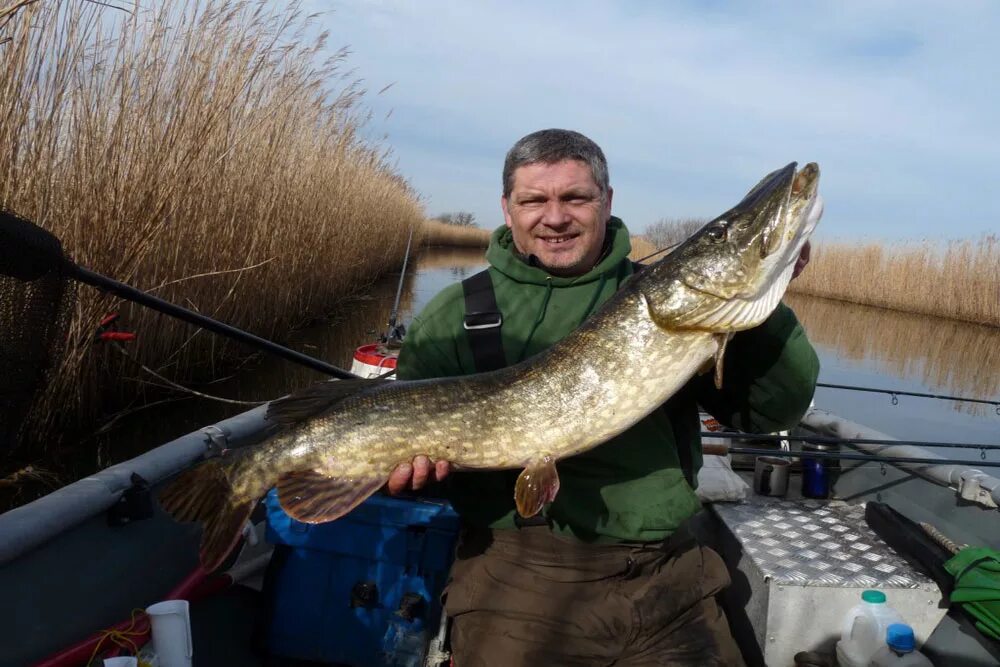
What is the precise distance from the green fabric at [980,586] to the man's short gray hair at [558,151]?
5.67 feet

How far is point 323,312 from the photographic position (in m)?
10.9

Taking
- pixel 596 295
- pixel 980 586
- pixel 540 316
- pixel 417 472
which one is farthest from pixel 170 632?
pixel 980 586

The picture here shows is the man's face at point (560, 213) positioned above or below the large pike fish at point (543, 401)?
above

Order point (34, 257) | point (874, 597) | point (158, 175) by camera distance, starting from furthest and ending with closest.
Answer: point (158, 175), point (874, 597), point (34, 257)

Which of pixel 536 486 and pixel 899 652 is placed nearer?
pixel 536 486

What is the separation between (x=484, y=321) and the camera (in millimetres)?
2297

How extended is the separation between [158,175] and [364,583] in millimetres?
3492

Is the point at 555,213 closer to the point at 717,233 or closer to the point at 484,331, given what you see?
the point at 484,331

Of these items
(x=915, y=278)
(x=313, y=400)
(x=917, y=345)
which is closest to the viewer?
(x=313, y=400)

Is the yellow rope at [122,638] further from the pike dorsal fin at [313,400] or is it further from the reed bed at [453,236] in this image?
the reed bed at [453,236]

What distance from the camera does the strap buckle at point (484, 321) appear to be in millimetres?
2297

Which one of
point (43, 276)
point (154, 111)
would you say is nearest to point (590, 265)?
point (43, 276)

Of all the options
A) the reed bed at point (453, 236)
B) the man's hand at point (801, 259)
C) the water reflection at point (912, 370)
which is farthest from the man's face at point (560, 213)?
the reed bed at point (453, 236)

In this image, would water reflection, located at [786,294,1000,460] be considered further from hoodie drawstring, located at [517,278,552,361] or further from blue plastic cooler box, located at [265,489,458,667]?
blue plastic cooler box, located at [265,489,458,667]
